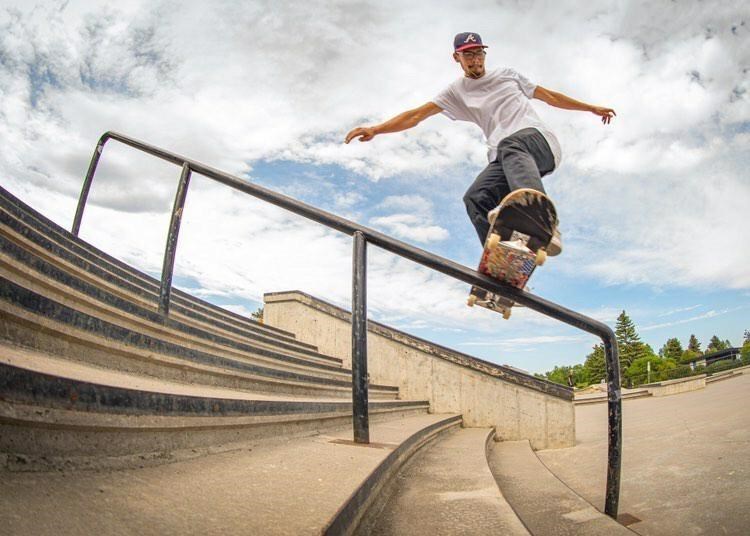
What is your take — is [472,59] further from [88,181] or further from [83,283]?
[88,181]

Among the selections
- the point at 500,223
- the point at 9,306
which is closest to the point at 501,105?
the point at 500,223

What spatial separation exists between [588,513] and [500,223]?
4.73 feet

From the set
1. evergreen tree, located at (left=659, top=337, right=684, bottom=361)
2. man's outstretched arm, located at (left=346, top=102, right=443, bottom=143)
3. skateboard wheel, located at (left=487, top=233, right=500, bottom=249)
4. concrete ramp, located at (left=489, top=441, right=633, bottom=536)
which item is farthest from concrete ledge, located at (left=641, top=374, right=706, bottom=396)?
evergreen tree, located at (left=659, top=337, right=684, bottom=361)

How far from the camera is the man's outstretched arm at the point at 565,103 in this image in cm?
265

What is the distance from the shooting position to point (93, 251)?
128 inches

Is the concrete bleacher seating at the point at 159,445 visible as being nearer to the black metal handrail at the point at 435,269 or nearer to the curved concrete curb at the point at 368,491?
the curved concrete curb at the point at 368,491

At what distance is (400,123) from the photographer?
114 inches

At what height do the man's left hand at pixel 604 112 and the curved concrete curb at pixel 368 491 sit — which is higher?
the man's left hand at pixel 604 112

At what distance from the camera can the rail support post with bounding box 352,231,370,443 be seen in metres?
1.93

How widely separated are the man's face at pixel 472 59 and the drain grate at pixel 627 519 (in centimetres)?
268

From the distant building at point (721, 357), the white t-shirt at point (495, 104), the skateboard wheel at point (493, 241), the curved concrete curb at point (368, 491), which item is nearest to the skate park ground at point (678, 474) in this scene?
the curved concrete curb at point (368, 491)

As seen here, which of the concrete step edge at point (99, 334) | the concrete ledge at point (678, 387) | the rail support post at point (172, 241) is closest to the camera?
the concrete step edge at point (99, 334)

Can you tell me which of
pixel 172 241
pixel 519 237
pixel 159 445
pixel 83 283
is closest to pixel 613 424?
pixel 519 237

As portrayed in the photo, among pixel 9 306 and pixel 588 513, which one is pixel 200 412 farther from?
pixel 588 513
